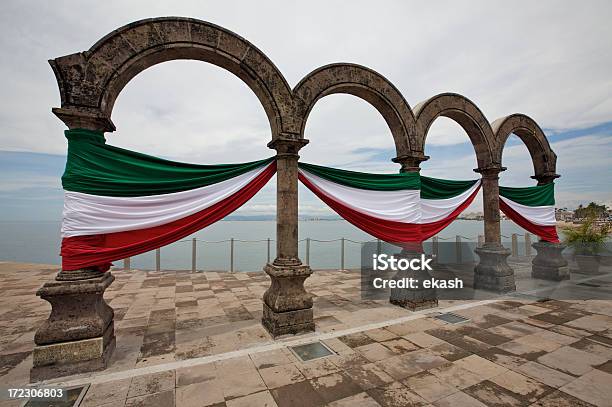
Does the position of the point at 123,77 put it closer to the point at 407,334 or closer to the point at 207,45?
the point at 207,45

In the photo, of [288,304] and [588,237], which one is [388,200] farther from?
[588,237]

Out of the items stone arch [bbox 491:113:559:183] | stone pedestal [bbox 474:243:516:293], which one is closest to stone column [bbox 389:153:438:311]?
stone pedestal [bbox 474:243:516:293]

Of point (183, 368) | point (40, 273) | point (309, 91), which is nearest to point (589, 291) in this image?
point (309, 91)

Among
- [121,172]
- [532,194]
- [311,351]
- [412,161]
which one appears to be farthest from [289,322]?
[532,194]

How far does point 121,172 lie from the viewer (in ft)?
13.5

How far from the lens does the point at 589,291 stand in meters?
7.18

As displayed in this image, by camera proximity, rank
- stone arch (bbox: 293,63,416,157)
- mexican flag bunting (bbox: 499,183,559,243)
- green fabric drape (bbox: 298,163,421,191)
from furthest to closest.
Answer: mexican flag bunting (bbox: 499,183,559,243) → green fabric drape (bbox: 298,163,421,191) → stone arch (bbox: 293,63,416,157)

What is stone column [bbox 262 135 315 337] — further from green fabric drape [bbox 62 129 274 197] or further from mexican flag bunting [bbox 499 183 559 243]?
mexican flag bunting [bbox 499 183 559 243]

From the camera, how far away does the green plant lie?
924 cm

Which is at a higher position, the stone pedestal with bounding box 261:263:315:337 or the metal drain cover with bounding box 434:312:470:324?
the stone pedestal with bounding box 261:263:315:337

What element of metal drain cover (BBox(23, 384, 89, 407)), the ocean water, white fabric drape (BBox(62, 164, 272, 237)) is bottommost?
the ocean water

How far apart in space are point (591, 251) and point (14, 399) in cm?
1458

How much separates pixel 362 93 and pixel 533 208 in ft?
22.5

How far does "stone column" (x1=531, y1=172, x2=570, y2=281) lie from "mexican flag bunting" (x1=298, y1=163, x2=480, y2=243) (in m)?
4.42
